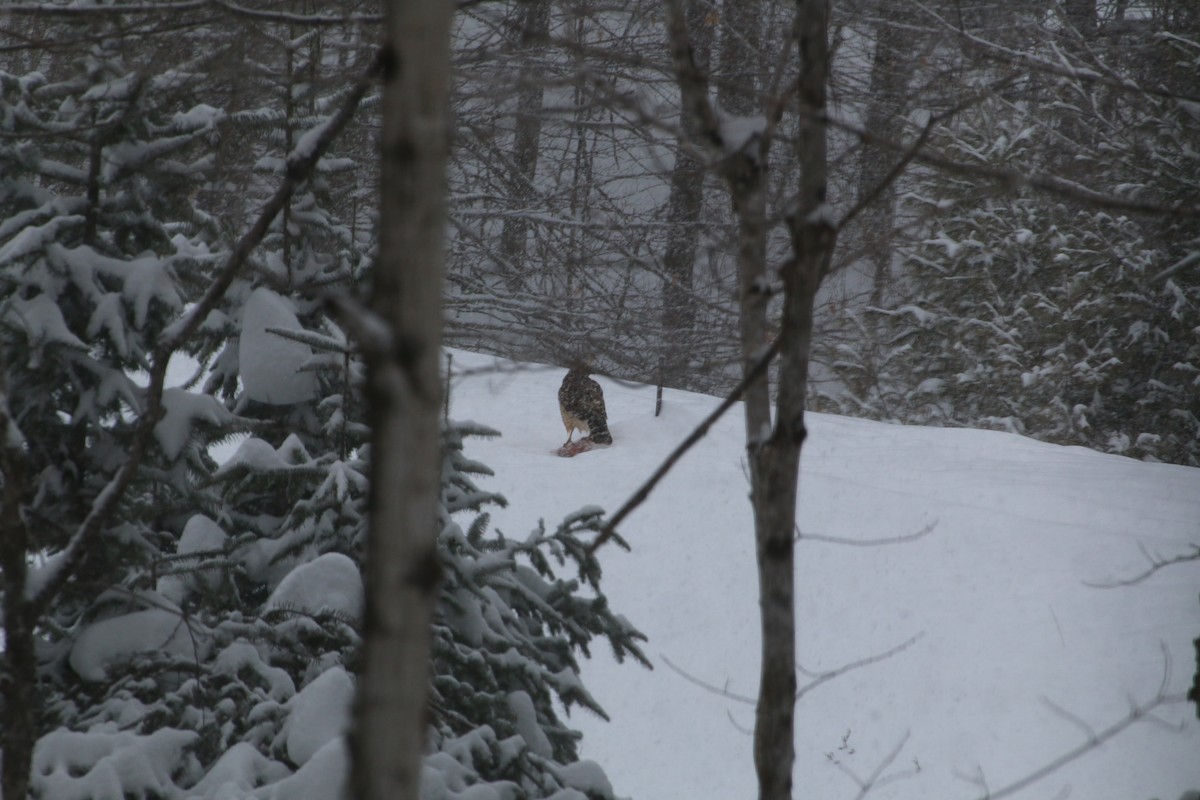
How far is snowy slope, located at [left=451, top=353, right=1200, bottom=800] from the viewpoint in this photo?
5336 mm

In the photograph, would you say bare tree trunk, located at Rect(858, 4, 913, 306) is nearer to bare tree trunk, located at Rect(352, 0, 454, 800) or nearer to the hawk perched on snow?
the hawk perched on snow

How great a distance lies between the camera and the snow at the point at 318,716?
7.64ft

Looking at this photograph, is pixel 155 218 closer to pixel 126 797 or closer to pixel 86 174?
pixel 86 174

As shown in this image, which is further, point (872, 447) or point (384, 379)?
point (872, 447)

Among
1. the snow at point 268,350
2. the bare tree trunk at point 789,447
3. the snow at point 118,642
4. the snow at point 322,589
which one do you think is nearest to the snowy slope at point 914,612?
the snow at point 268,350

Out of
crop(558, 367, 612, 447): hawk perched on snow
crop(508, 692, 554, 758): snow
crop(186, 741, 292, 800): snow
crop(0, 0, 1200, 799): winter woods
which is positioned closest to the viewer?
crop(0, 0, 1200, 799): winter woods

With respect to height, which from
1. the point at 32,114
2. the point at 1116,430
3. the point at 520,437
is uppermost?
the point at 32,114

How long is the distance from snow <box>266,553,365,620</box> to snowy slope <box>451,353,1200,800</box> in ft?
5.43

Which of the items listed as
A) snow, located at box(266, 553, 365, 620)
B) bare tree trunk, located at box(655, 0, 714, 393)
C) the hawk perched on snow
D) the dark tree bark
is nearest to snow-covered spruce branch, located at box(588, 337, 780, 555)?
the dark tree bark

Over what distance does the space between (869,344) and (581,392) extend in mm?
2956

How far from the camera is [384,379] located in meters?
0.68

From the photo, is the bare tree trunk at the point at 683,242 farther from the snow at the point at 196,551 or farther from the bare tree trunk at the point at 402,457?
the bare tree trunk at the point at 402,457

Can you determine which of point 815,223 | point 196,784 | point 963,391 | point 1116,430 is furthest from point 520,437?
point 815,223

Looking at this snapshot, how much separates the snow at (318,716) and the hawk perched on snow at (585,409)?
5708 mm
